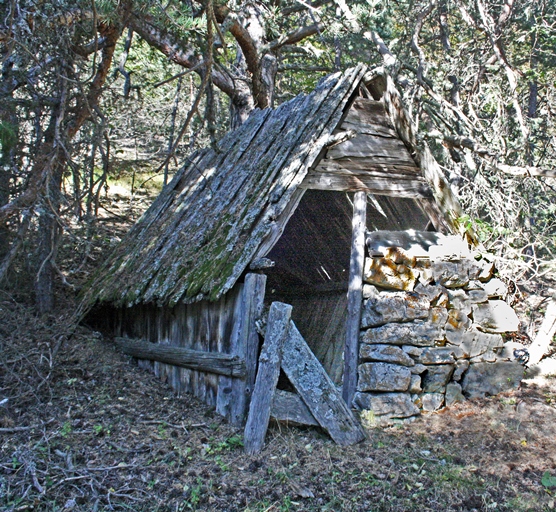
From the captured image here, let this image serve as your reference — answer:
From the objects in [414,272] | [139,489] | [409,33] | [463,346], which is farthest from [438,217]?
[409,33]

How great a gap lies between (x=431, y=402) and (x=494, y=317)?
1292 mm

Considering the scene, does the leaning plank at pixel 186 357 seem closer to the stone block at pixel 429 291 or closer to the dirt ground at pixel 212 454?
the dirt ground at pixel 212 454

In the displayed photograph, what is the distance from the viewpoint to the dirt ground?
4.65m

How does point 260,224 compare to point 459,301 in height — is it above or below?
above

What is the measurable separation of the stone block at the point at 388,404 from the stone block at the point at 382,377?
73 mm

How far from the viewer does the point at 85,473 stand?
15.5 ft

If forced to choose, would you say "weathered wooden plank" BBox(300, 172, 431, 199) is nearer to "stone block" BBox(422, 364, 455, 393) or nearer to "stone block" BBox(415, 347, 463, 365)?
"stone block" BBox(415, 347, 463, 365)

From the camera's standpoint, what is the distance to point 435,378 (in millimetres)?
6695

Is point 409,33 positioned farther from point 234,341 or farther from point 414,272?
point 234,341

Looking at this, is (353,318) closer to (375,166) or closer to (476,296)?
(476,296)

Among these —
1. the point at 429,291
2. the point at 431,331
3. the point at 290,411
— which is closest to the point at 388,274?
the point at 429,291

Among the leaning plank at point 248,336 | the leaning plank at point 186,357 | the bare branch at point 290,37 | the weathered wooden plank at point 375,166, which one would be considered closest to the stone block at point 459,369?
the weathered wooden plank at point 375,166

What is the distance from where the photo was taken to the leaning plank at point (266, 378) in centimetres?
550

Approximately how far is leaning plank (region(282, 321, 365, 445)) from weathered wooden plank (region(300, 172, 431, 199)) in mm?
1632
